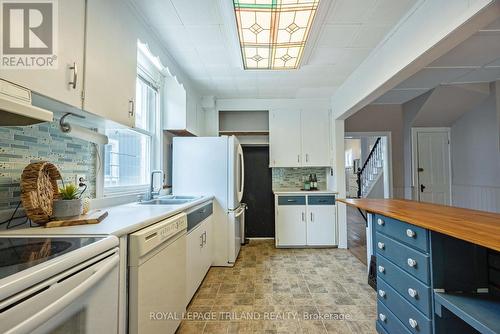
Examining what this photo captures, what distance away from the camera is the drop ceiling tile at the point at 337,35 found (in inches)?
83.9

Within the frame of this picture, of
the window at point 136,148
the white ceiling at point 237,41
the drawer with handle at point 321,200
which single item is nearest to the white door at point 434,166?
the drawer with handle at point 321,200

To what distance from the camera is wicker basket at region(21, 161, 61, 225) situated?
1.16 metres

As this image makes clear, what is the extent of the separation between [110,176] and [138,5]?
4.56 ft

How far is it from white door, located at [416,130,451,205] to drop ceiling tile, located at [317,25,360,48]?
11.2ft

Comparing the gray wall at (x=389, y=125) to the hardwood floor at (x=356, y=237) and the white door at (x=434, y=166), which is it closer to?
the white door at (x=434, y=166)

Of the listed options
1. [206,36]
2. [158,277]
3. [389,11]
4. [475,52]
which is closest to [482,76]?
[475,52]

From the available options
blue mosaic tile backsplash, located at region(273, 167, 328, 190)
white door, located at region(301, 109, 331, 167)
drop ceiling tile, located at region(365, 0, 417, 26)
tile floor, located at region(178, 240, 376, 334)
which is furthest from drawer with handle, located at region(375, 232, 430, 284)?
blue mosaic tile backsplash, located at region(273, 167, 328, 190)

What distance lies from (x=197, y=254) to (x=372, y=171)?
615cm

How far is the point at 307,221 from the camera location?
3756 millimetres

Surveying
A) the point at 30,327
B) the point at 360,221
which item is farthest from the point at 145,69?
the point at 360,221

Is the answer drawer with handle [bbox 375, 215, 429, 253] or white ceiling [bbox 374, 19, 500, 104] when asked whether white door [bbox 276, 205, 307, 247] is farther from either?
white ceiling [bbox 374, 19, 500, 104]

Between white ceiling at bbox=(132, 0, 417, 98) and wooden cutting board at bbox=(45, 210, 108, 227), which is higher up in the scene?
white ceiling at bbox=(132, 0, 417, 98)

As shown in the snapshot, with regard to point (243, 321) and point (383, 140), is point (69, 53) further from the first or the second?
point (383, 140)

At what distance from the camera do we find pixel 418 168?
15.5 ft
